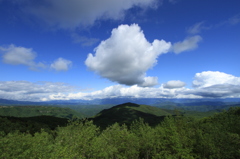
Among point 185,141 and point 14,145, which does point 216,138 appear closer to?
point 185,141

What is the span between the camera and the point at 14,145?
148 feet

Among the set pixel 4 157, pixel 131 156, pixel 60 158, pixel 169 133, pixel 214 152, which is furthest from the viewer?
pixel 169 133

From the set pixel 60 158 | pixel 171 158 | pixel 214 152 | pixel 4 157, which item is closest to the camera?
pixel 60 158

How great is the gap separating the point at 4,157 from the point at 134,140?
40068mm

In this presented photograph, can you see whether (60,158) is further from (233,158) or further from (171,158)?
(233,158)

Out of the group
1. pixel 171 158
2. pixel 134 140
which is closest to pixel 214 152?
pixel 171 158

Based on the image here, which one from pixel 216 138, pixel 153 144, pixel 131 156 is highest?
pixel 216 138

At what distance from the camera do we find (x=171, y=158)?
37.8 meters

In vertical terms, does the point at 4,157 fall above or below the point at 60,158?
below

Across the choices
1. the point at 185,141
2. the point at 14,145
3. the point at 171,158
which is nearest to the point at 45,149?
the point at 14,145

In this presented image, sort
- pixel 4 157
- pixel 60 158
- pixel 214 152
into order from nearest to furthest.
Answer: pixel 60 158 → pixel 4 157 → pixel 214 152

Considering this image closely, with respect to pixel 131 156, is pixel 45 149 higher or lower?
higher

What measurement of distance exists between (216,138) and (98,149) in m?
43.5

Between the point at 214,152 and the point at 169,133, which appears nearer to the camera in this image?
the point at 214,152
